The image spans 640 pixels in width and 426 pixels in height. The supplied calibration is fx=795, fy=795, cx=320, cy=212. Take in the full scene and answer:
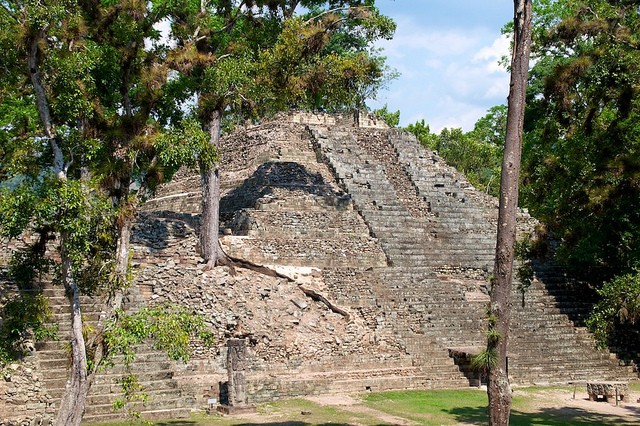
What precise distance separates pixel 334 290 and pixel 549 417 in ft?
22.4

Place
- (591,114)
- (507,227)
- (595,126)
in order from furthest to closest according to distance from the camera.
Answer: (595,126) < (591,114) < (507,227)

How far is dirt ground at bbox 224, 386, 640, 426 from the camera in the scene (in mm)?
13898

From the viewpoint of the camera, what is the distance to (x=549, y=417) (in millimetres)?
14328

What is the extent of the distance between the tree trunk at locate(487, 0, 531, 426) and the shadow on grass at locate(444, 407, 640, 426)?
4028 millimetres

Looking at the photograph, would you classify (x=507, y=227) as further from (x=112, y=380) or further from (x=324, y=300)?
(x=324, y=300)

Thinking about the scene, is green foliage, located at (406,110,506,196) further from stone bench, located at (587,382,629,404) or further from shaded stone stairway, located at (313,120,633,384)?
stone bench, located at (587,382,629,404)

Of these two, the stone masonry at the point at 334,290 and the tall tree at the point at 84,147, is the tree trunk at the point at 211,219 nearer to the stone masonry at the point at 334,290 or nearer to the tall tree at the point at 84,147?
the stone masonry at the point at 334,290

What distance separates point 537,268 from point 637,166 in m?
10.5

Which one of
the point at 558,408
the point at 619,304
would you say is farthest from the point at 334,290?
the point at 619,304

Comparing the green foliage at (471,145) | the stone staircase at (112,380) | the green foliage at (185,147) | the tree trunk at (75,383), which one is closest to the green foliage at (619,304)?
the green foliage at (185,147)

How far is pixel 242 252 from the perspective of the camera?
67.9 ft

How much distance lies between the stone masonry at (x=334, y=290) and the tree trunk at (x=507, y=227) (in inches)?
253

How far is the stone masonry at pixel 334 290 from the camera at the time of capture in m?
16.2

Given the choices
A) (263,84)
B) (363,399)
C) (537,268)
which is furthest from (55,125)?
(537,268)
